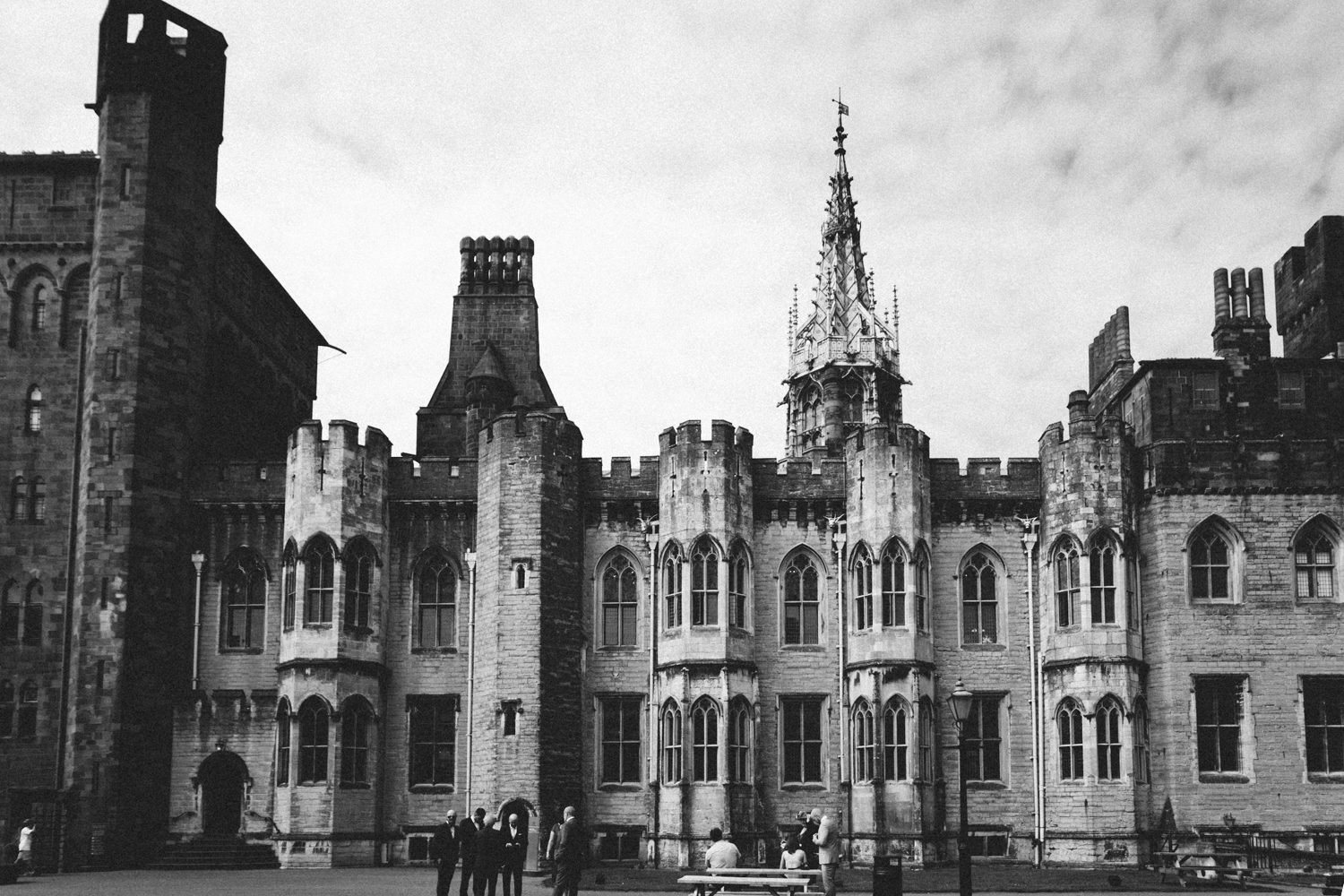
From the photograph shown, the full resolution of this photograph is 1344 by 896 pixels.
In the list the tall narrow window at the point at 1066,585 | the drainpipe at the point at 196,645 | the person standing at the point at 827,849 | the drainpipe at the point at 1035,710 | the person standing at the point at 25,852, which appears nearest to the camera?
the person standing at the point at 827,849

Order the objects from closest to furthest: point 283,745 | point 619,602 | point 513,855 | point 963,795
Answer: point 963,795, point 513,855, point 283,745, point 619,602

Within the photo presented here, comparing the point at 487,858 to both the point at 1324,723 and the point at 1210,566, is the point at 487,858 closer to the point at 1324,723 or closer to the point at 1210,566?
the point at 1210,566

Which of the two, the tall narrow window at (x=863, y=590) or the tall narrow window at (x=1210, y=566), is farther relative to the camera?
the tall narrow window at (x=863, y=590)

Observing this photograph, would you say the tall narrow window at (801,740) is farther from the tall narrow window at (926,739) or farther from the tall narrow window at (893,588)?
the tall narrow window at (893,588)

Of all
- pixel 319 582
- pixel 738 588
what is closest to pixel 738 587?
pixel 738 588

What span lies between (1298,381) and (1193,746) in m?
12.0

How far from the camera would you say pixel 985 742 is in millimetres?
39344

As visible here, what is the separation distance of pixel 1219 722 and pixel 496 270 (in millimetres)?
30790

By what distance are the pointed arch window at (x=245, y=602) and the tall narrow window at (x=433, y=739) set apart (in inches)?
181

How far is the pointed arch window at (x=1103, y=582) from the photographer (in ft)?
125

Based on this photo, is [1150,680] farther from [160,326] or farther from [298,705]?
[160,326]

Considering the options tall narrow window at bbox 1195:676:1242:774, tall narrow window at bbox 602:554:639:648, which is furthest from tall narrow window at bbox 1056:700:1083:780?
tall narrow window at bbox 602:554:639:648

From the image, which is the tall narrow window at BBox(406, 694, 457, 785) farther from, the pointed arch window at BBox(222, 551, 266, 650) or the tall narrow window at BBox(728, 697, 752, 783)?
the tall narrow window at BBox(728, 697, 752, 783)

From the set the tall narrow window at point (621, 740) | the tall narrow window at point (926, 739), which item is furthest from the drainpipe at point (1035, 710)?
the tall narrow window at point (621, 740)
